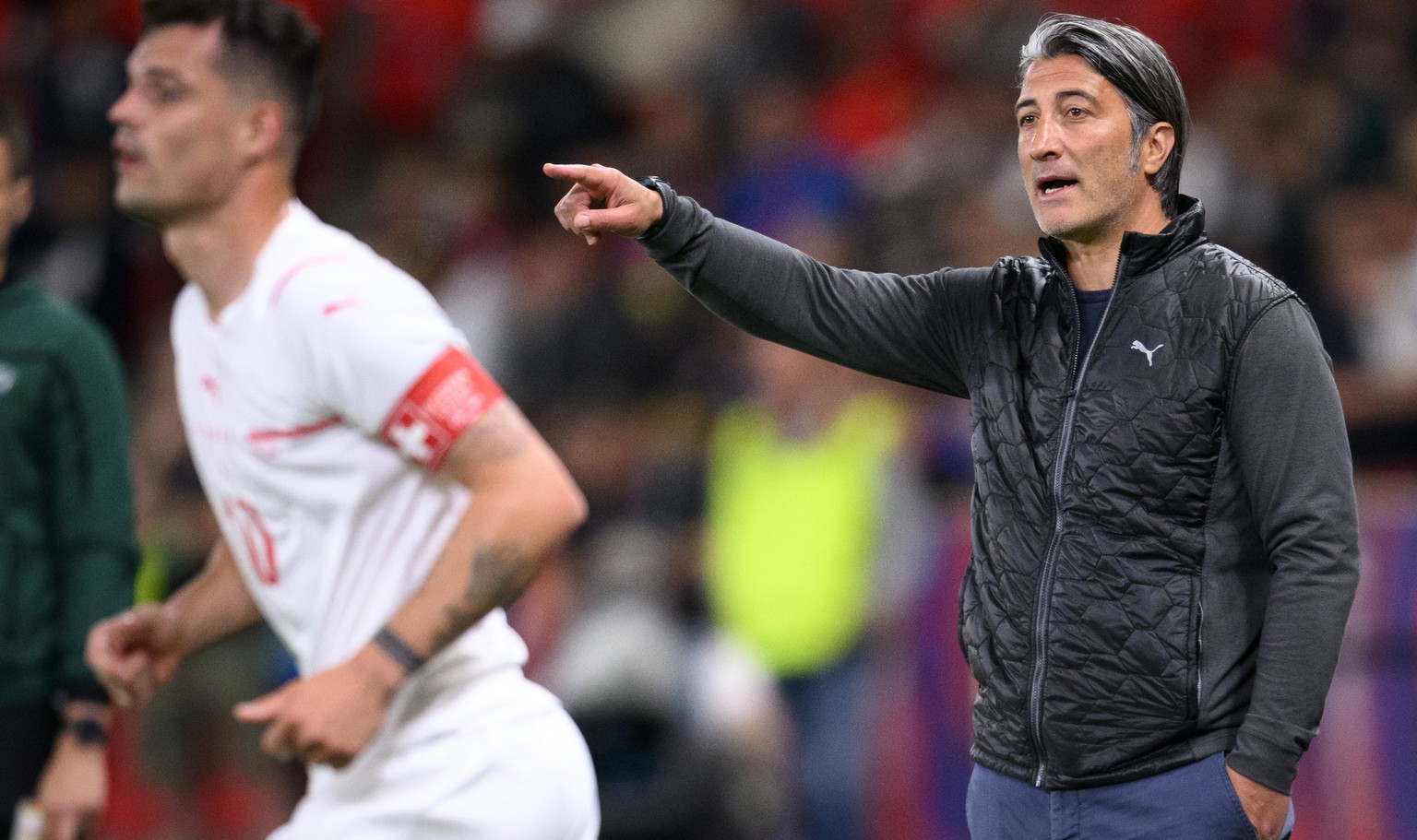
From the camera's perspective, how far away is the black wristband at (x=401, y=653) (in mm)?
2936

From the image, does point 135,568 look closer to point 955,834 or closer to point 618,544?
point 618,544

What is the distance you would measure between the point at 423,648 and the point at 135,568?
5.21 ft

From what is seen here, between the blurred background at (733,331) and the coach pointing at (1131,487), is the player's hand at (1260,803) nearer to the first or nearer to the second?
the coach pointing at (1131,487)

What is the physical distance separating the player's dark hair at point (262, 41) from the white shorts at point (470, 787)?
4.50 ft

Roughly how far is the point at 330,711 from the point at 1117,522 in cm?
131

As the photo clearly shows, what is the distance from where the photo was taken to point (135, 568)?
13.9ft

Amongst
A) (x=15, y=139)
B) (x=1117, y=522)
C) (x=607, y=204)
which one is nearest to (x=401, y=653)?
(x=607, y=204)

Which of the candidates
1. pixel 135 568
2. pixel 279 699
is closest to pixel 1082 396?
pixel 279 699

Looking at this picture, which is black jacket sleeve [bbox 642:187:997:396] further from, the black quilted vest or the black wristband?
the black wristband

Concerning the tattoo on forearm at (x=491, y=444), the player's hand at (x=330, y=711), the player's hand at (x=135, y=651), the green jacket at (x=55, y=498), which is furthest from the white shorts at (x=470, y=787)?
the green jacket at (x=55, y=498)

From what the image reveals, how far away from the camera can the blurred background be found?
6285 mm

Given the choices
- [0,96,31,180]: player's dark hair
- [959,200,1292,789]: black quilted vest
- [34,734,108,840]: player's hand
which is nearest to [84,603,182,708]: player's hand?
[34,734,108,840]: player's hand

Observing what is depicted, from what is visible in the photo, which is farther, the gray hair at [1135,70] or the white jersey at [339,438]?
the white jersey at [339,438]

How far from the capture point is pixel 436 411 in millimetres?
3057
